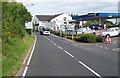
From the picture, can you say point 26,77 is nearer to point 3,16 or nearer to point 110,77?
point 110,77

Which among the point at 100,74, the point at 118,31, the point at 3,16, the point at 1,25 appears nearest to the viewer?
the point at 100,74

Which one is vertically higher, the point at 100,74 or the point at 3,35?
the point at 3,35

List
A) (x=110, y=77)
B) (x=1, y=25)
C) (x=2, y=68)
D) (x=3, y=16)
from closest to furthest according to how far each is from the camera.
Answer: (x=110, y=77)
(x=2, y=68)
(x=1, y=25)
(x=3, y=16)

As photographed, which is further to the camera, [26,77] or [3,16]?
[3,16]

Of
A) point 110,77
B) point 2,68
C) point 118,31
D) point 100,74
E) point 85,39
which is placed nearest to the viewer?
point 110,77

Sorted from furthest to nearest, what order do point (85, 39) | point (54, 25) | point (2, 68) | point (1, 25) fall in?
point (54, 25), point (85, 39), point (1, 25), point (2, 68)

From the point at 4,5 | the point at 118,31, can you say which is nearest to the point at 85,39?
the point at 118,31

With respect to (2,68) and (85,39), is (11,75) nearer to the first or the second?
(2,68)

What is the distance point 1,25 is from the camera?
64.7 ft

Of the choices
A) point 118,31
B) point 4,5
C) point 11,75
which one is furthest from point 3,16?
point 118,31

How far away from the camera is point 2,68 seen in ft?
47.7

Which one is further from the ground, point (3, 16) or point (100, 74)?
Answer: point (3, 16)

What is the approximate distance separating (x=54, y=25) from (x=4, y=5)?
114 m

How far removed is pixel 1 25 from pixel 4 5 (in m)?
2.79
